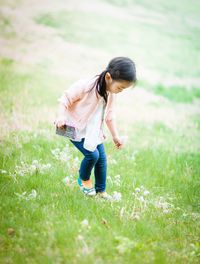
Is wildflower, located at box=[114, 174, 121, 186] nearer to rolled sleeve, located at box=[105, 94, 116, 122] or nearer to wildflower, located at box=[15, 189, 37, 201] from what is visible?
rolled sleeve, located at box=[105, 94, 116, 122]

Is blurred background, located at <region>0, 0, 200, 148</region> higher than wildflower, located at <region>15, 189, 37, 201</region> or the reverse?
the reverse

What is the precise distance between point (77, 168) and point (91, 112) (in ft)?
4.27

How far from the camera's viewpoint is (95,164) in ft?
18.4

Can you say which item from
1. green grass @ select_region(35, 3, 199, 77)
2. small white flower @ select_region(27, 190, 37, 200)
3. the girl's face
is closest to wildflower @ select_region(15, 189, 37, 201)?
small white flower @ select_region(27, 190, 37, 200)

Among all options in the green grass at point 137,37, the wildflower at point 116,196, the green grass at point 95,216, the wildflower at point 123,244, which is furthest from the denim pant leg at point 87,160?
the green grass at point 137,37

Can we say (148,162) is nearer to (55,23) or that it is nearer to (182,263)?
(182,263)

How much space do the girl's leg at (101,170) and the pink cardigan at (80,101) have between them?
1.55 feet

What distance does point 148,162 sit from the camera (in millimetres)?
7281

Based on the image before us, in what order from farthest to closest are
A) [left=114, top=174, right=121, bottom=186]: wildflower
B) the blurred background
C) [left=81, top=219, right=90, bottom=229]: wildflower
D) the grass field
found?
the blurred background → [left=114, top=174, right=121, bottom=186]: wildflower → [left=81, top=219, right=90, bottom=229]: wildflower → the grass field

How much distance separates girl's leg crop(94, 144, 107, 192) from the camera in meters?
5.61

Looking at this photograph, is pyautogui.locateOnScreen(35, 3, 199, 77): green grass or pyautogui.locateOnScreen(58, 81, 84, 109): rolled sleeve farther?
pyautogui.locateOnScreen(35, 3, 199, 77): green grass

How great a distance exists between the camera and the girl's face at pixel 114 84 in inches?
199

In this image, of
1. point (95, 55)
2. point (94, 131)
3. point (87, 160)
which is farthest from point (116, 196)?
point (95, 55)

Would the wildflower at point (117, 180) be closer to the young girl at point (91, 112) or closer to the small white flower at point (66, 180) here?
the young girl at point (91, 112)
